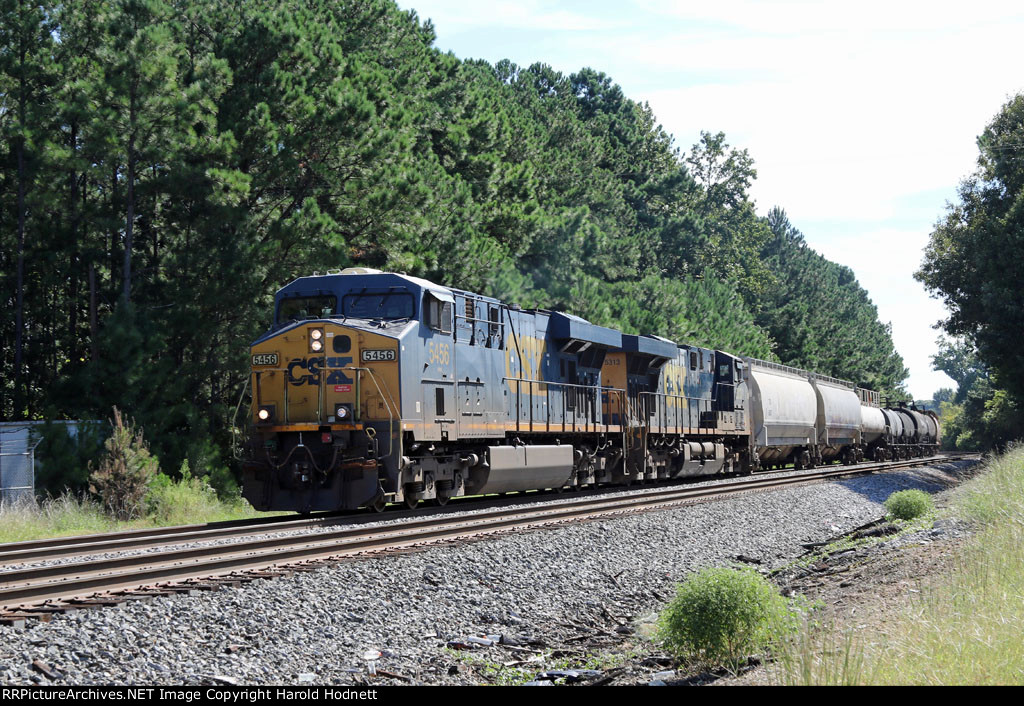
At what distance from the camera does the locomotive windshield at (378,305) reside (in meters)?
16.1

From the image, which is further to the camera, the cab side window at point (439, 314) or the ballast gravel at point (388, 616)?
the cab side window at point (439, 314)

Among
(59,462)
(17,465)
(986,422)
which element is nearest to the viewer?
(17,465)

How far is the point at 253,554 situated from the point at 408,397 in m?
5.27

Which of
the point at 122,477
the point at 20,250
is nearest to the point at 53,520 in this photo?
the point at 122,477

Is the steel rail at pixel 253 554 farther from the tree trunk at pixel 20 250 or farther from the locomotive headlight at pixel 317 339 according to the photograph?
the tree trunk at pixel 20 250

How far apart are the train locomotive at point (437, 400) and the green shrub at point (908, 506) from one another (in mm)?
6432

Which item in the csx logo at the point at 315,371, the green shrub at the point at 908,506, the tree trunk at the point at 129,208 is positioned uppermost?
the tree trunk at the point at 129,208

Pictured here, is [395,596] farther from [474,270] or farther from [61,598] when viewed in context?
[474,270]

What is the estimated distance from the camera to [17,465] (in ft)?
60.0

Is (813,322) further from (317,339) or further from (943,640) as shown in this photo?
(943,640)

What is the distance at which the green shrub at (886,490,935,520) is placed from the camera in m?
17.6

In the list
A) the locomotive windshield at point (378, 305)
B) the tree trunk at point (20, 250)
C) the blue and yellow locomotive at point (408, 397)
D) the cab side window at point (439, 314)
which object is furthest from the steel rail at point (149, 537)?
the tree trunk at point (20, 250)

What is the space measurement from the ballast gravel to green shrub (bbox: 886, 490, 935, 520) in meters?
4.35
